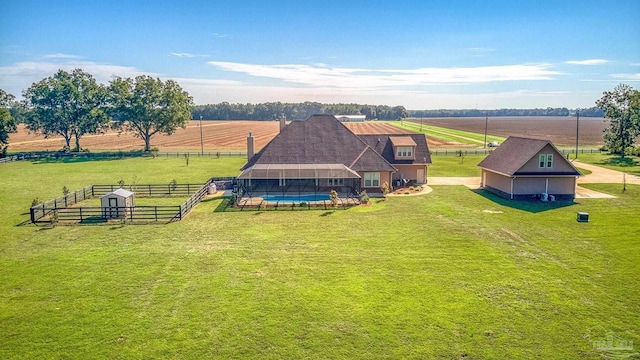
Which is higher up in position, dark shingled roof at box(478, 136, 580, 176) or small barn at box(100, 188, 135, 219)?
dark shingled roof at box(478, 136, 580, 176)

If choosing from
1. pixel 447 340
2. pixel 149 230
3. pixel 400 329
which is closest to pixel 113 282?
pixel 149 230

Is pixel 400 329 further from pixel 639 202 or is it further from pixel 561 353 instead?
pixel 639 202

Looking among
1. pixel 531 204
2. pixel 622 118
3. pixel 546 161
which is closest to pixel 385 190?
pixel 531 204

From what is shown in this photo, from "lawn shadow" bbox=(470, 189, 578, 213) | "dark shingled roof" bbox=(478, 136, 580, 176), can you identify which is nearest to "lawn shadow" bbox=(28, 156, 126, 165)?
"dark shingled roof" bbox=(478, 136, 580, 176)

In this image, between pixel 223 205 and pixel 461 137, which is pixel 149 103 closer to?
pixel 223 205

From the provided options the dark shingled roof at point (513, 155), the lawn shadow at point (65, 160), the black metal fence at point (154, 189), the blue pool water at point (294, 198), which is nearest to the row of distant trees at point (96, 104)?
the lawn shadow at point (65, 160)

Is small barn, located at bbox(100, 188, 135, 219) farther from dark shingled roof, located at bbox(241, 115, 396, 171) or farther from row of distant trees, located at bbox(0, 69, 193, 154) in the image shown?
row of distant trees, located at bbox(0, 69, 193, 154)
